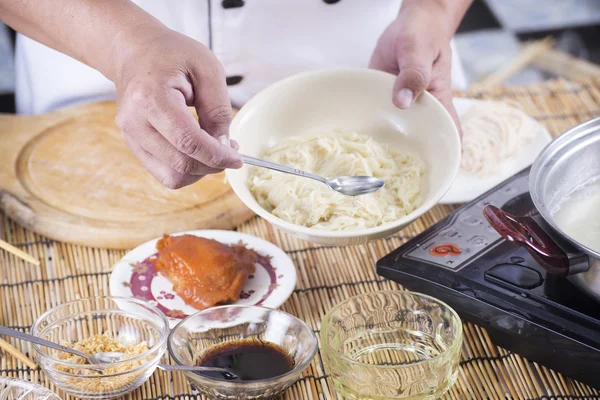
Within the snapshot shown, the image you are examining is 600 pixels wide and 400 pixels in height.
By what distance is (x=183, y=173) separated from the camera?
1233 mm

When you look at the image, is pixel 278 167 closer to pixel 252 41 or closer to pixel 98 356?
pixel 98 356

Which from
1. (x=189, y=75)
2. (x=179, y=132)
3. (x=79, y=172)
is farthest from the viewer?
(x=79, y=172)

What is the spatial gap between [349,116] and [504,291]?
0.57 m

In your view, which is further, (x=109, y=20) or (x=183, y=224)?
(x=183, y=224)

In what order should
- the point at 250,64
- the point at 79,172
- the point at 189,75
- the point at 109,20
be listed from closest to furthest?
the point at 189,75, the point at 109,20, the point at 79,172, the point at 250,64

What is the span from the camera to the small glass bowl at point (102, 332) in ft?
3.79

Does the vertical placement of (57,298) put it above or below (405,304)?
below

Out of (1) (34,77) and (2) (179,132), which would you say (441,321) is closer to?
(2) (179,132)

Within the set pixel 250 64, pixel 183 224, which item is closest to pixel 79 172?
pixel 183 224

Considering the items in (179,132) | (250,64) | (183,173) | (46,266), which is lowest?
(46,266)

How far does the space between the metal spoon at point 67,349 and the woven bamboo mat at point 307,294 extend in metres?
0.07

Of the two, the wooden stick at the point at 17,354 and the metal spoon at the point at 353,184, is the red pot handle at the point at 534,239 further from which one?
the wooden stick at the point at 17,354

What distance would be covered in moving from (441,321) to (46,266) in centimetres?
88

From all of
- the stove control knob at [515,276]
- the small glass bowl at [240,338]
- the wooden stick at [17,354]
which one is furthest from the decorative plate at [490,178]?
the wooden stick at [17,354]
